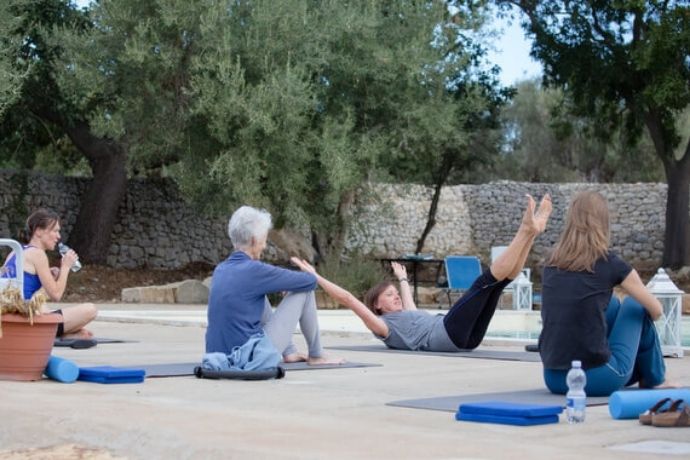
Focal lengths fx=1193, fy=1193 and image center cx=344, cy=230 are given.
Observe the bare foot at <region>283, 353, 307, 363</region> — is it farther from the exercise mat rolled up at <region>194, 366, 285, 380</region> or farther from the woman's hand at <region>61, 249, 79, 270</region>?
the woman's hand at <region>61, 249, 79, 270</region>

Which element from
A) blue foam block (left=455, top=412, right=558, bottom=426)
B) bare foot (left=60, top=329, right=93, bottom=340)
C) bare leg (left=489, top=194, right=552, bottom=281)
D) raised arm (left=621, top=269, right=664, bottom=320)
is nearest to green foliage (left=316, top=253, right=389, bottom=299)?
bare foot (left=60, top=329, right=93, bottom=340)

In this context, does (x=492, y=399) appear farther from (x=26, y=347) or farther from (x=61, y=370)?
(x=26, y=347)

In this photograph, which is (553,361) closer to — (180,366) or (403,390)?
(403,390)

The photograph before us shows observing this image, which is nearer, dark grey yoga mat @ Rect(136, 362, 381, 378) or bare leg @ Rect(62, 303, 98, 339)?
dark grey yoga mat @ Rect(136, 362, 381, 378)

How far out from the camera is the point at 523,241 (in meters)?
6.99

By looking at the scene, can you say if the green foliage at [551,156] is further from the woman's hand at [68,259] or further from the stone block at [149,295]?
the woman's hand at [68,259]

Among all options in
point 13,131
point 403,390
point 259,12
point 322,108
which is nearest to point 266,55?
point 259,12

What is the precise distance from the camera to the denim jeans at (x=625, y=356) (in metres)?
5.95

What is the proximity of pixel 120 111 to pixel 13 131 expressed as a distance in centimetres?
499

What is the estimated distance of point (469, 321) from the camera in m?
8.32

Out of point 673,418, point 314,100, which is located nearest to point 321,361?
point 673,418

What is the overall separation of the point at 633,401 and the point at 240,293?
2.60 meters

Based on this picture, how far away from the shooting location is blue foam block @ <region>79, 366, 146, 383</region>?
6.51 metres

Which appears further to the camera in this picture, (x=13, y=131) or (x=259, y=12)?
(x=13, y=131)
